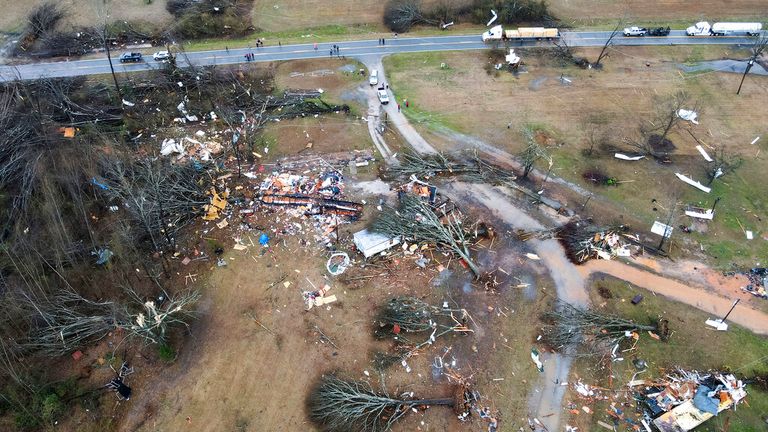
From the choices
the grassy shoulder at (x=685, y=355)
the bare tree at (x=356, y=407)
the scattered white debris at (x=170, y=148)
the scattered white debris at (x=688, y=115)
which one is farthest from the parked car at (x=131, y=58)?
the scattered white debris at (x=688, y=115)

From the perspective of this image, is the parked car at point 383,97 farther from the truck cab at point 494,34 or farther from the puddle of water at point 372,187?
the truck cab at point 494,34

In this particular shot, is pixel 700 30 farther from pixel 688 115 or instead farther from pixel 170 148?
pixel 170 148

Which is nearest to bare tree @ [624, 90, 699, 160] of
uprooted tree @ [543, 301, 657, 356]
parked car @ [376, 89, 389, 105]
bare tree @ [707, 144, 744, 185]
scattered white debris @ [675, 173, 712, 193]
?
scattered white debris @ [675, 173, 712, 193]

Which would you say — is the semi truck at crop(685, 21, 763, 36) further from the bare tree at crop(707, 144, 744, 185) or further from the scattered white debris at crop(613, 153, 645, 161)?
the scattered white debris at crop(613, 153, 645, 161)

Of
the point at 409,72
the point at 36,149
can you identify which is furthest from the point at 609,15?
the point at 36,149

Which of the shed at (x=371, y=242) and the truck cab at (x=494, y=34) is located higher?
the truck cab at (x=494, y=34)
